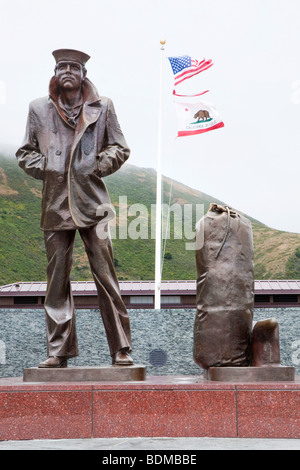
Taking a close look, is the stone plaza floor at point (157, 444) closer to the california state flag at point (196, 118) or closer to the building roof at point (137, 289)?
the california state flag at point (196, 118)

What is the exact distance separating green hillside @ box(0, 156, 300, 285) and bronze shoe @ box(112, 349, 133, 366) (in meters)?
32.8

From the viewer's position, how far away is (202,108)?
15836 mm

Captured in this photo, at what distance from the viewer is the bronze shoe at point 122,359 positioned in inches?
261

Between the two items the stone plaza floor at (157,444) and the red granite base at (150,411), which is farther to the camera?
the red granite base at (150,411)

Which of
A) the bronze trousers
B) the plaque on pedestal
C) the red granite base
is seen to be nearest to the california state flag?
the bronze trousers

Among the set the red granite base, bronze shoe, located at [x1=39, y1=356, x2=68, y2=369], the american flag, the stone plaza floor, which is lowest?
the stone plaza floor

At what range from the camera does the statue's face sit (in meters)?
7.03

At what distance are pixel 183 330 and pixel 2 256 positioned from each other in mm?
38783

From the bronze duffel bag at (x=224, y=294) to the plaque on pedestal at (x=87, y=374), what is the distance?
699 millimetres

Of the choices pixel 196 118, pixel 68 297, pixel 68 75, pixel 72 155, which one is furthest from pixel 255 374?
pixel 196 118

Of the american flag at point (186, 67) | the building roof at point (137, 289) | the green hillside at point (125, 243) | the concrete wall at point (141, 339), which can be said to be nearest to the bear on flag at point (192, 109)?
the american flag at point (186, 67)

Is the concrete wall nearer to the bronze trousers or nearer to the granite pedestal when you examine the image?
the bronze trousers

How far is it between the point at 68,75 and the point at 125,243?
1656 inches

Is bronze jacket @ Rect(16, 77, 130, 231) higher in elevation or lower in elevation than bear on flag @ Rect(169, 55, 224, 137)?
lower
